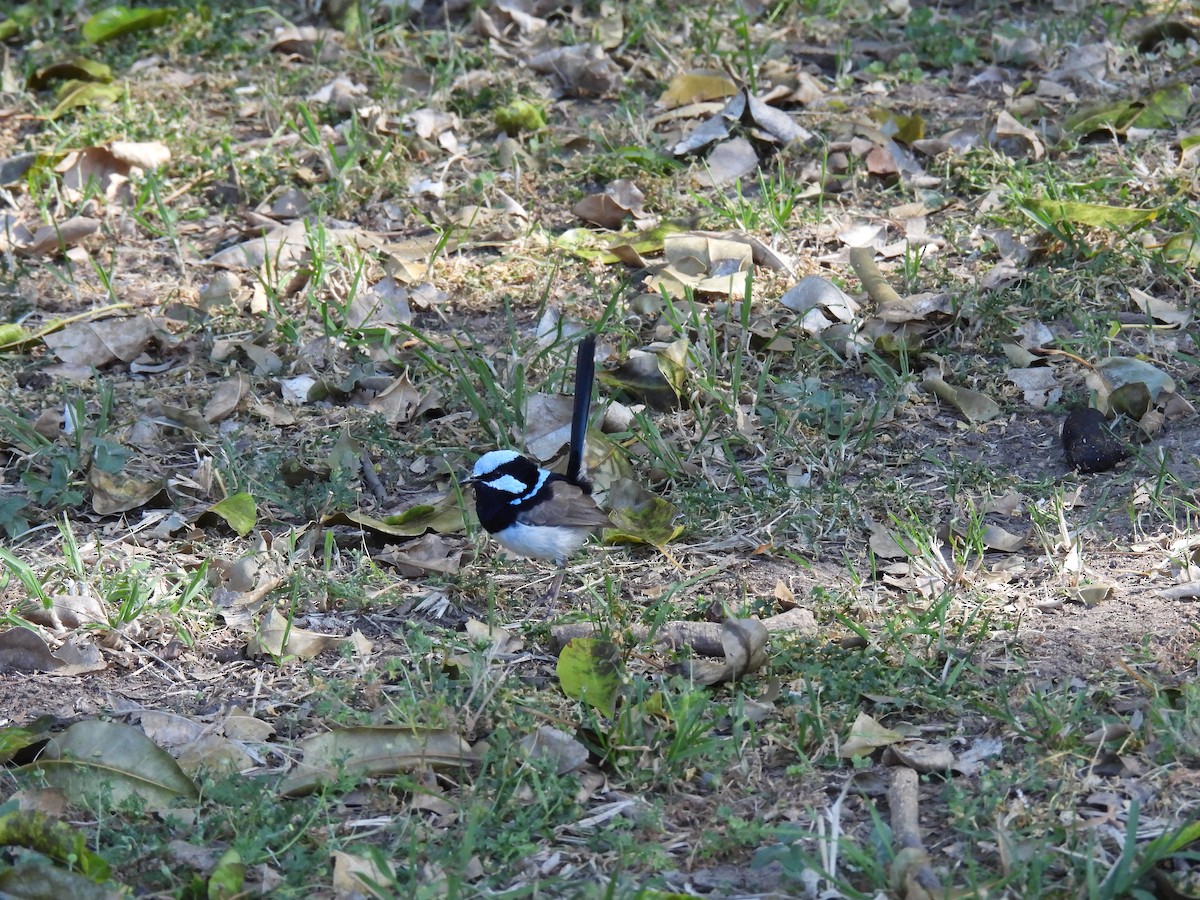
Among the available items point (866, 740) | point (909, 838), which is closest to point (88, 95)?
point (866, 740)

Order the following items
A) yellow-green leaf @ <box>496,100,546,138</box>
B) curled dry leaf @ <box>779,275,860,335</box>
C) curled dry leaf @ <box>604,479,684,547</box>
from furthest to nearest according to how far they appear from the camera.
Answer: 1. yellow-green leaf @ <box>496,100,546,138</box>
2. curled dry leaf @ <box>779,275,860,335</box>
3. curled dry leaf @ <box>604,479,684,547</box>

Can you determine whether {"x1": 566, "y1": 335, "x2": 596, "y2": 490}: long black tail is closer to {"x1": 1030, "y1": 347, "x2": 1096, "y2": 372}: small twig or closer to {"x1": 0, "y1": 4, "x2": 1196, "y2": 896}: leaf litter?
{"x1": 0, "y1": 4, "x2": 1196, "y2": 896}: leaf litter

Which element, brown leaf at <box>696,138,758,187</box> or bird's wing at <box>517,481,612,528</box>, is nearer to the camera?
bird's wing at <box>517,481,612,528</box>

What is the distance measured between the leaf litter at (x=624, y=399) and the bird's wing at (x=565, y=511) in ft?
0.63

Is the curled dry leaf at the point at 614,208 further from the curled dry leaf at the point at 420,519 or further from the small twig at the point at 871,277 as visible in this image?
the curled dry leaf at the point at 420,519

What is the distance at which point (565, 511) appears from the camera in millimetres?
4234

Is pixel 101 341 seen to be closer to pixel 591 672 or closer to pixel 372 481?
pixel 372 481

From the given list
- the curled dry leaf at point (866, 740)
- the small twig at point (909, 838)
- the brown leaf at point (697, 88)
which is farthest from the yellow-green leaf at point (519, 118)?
the small twig at point (909, 838)

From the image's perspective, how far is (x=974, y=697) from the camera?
11.4ft

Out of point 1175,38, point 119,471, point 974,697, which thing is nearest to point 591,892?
point 974,697

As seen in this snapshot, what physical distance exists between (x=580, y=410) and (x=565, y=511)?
0.41 m

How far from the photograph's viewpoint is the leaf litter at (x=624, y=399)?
3537 millimetres

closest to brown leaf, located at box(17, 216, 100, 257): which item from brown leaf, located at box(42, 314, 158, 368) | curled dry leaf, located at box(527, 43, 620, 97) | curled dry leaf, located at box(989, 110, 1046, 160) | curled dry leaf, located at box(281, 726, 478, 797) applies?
brown leaf, located at box(42, 314, 158, 368)

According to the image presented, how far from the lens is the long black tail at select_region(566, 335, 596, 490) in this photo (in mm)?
4484
